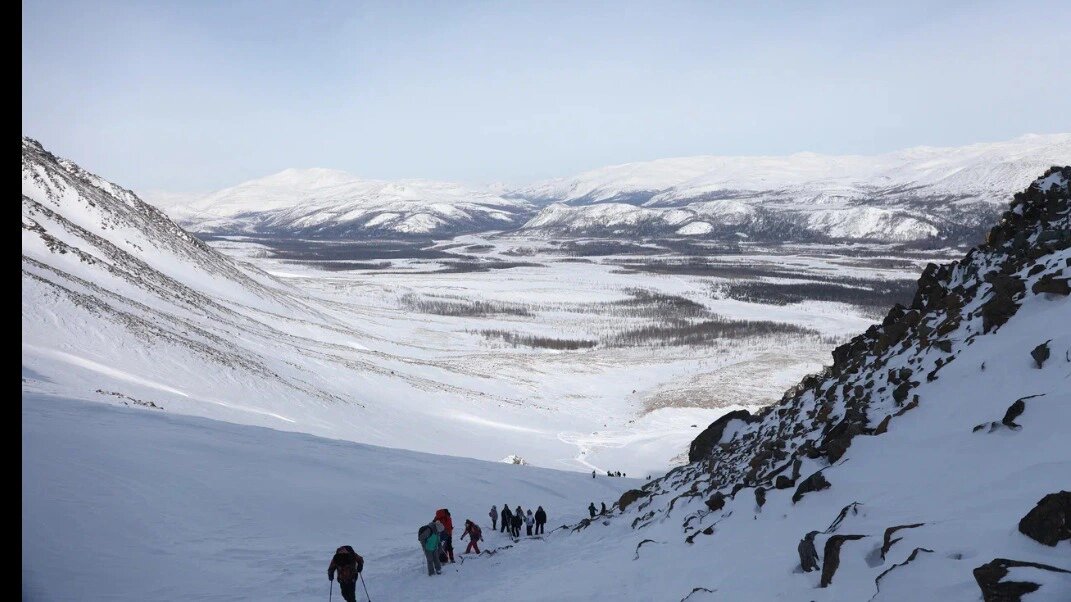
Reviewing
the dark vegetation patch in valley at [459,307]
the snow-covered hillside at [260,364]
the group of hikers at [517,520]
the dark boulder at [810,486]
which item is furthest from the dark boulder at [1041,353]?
the dark vegetation patch in valley at [459,307]

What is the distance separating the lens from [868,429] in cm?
1009

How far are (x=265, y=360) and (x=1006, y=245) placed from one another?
4062 centimetres

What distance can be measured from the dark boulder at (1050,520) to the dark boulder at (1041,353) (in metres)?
4.06

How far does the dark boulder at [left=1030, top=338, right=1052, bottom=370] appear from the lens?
7.71 m

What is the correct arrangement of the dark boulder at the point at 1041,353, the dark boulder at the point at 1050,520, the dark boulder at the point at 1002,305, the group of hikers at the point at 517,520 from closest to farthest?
the dark boulder at the point at 1050,520, the dark boulder at the point at 1041,353, the dark boulder at the point at 1002,305, the group of hikers at the point at 517,520

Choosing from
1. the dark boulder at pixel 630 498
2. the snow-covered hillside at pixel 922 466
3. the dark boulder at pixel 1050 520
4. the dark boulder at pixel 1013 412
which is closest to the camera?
the dark boulder at pixel 1050 520

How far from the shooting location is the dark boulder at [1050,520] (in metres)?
Result: 4.46

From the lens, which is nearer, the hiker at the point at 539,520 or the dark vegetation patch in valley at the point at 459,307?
the hiker at the point at 539,520

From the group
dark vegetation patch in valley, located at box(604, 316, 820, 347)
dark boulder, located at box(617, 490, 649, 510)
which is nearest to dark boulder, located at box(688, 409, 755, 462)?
dark boulder, located at box(617, 490, 649, 510)

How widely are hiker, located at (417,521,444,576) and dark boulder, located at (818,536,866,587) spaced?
742 cm

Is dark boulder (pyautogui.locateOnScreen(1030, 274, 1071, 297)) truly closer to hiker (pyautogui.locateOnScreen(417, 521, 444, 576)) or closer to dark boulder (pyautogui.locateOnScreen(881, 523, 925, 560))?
dark boulder (pyautogui.locateOnScreen(881, 523, 925, 560))

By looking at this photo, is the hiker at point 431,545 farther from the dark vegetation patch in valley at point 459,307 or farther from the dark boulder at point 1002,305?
the dark vegetation patch in valley at point 459,307

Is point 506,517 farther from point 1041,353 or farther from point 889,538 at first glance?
point 1041,353

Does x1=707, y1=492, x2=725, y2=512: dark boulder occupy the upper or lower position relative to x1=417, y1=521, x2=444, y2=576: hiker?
upper
